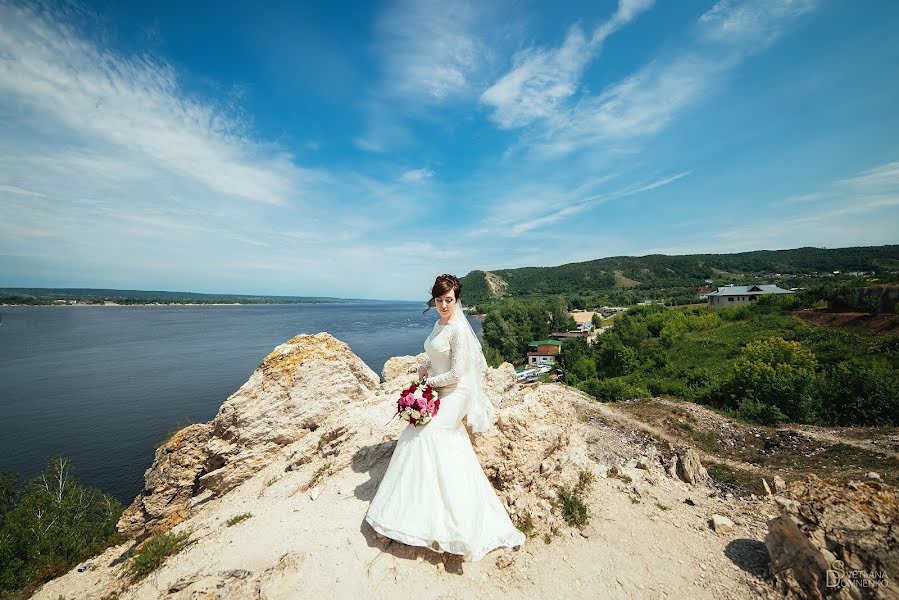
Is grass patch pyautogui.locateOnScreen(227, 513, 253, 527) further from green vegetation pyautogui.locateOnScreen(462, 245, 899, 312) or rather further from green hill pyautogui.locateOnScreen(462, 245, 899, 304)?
green hill pyautogui.locateOnScreen(462, 245, 899, 304)

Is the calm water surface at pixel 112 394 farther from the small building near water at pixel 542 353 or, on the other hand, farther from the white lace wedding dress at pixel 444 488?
the small building near water at pixel 542 353

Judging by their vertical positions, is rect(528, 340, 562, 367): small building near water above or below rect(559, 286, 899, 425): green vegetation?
below

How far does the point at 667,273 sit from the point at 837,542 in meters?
181

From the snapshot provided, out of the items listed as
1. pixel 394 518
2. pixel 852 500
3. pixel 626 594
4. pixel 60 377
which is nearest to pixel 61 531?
pixel 394 518

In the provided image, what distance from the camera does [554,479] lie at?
262 inches

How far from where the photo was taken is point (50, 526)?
15.3m

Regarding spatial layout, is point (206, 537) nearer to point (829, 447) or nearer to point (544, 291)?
point (829, 447)

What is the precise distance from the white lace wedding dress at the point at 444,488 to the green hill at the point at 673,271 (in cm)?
10300

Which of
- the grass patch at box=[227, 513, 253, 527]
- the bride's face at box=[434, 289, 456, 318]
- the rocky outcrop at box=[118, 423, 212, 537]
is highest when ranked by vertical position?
the bride's face at box=[434, 289, 456, 318]

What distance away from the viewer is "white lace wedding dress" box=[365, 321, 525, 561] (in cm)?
456

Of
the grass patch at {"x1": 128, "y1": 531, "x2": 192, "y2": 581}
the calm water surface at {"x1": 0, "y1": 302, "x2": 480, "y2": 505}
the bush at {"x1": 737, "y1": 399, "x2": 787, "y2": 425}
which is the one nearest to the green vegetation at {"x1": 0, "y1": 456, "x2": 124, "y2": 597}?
the calm water surface at {"x1": 0, "y1": 302, "x2": 480, "y2": 505}

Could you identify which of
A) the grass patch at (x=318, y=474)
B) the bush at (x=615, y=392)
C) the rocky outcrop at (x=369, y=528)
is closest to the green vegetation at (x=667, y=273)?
the bush at (x=615, y=392)

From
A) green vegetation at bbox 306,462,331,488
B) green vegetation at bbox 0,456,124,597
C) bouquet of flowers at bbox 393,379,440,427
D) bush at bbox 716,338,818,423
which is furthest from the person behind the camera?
bush at bbox 716,338,818,423

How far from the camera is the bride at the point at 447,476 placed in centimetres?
457
